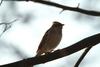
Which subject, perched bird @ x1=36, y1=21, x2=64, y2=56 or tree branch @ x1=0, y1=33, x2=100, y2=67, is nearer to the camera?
tree branch @ x1=0, y1=33, x2=100, y2=67

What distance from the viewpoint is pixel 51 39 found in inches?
221

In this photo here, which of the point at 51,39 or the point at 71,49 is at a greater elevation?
the point at 71,49

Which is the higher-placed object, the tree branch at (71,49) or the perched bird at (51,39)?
the tree branch at (71,49)

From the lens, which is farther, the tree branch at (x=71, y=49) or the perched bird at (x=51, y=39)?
the perched bird at (x=51, y=39)

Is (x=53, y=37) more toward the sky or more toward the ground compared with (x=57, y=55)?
more toward the ground

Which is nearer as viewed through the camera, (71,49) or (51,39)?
(71,49)

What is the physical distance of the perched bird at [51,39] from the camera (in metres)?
5.50

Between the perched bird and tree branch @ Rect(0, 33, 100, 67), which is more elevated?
tree branch @ Rect(0, 33, 100, 67)

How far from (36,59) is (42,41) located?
3306 millimetres

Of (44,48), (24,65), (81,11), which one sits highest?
(81,11)

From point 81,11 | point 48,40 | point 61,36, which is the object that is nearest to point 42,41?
point 48,40

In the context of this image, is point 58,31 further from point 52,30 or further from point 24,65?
point 24,65

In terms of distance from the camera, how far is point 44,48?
5.65m

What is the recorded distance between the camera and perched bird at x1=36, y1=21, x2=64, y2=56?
550cm
